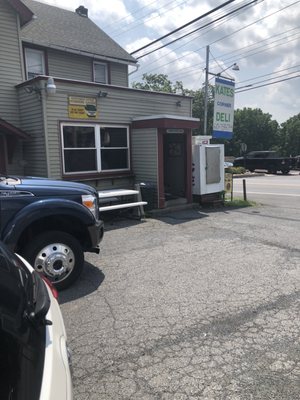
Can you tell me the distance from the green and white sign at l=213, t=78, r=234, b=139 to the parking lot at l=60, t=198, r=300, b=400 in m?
6.47

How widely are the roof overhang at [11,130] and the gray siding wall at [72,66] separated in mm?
6119

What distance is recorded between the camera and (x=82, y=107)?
10.3 meters

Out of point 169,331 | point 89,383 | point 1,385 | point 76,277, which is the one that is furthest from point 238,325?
point 1,385

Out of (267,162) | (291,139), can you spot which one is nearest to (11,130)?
(267,162)

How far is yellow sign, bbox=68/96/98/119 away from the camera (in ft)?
33.2

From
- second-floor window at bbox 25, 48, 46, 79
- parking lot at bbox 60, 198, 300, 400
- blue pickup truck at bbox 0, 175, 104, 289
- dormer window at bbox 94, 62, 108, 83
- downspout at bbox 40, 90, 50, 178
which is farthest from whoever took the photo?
dormer window at bbox 94, 62, 108, 83

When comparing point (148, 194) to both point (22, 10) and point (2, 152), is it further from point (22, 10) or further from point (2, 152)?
point (22, 10)

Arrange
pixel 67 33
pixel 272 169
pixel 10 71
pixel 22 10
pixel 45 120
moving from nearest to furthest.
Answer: pixel 45 120 → pixel 10 71 → pixel 22 10 → pixel 67 33 → pixel 272 169

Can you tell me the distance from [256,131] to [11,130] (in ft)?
187

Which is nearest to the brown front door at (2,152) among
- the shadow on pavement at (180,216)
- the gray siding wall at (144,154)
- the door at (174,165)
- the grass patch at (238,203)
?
the gray siding wall at (144,154)

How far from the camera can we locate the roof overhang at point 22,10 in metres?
11.1

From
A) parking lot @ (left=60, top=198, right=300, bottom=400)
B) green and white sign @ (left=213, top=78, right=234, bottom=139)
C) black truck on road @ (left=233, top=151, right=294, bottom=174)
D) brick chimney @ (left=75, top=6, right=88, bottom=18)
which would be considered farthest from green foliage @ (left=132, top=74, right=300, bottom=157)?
parking lot @ (left=60, top=198, right=300, bottom=400)

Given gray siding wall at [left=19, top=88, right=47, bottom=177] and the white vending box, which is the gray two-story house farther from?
the white vending box

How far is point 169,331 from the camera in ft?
12.6
